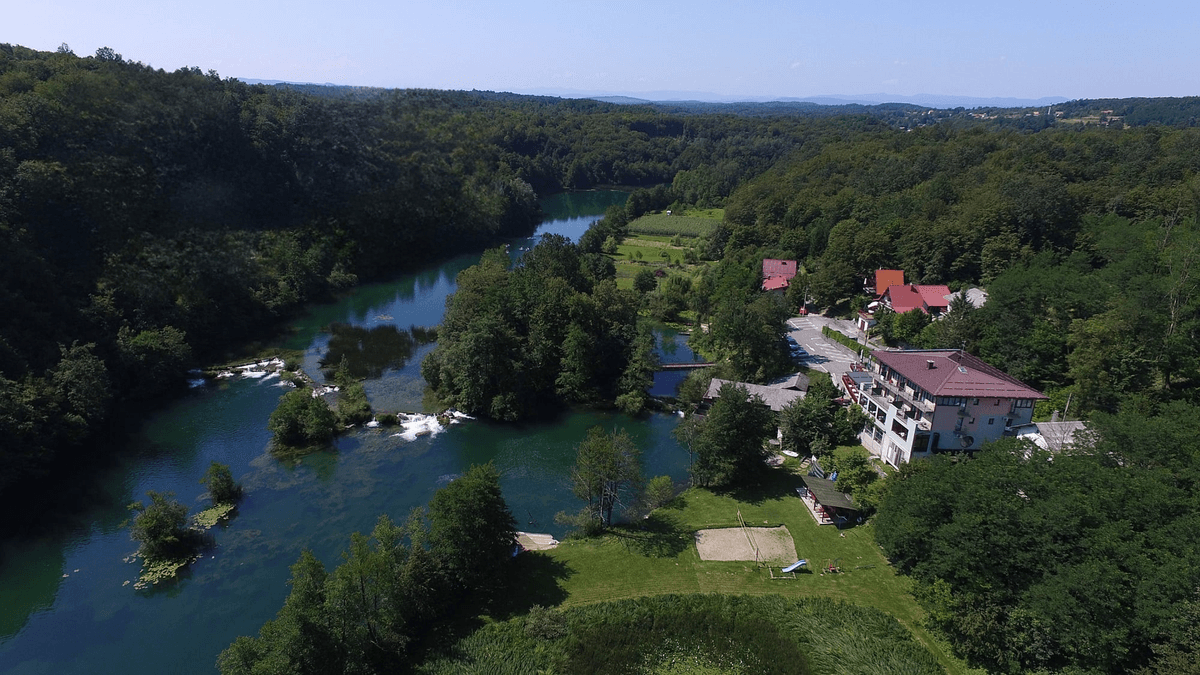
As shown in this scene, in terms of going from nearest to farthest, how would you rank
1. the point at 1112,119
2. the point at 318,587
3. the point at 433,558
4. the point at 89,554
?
the point at 318,587 < the point at 433,558 < the point at 89,554 < the point at 1112,119

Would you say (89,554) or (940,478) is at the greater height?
(940,478)

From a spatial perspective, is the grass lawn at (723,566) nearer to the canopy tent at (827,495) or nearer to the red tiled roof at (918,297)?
the canopy tent at (827,495)

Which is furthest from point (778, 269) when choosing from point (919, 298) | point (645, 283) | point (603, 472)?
point (603, 472)

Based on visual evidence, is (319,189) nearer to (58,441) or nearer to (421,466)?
(58,441)

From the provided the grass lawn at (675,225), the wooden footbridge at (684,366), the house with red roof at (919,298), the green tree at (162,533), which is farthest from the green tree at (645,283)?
the green tree at (162,533)

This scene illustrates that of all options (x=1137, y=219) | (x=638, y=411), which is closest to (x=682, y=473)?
(x=638, y=411)

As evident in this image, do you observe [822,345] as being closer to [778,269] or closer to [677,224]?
[778,269]
